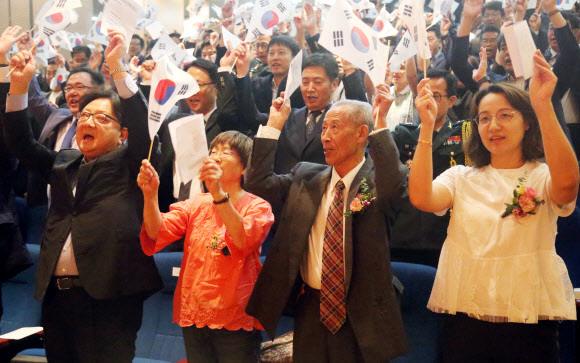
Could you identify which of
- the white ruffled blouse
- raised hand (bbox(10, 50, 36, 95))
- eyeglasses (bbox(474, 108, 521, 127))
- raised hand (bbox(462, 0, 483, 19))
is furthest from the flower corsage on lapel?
raised hand (bbox(462, 0, 483, 19))

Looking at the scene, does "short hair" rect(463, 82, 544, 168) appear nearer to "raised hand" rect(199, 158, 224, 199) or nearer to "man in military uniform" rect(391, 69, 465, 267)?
"man in military uniform" rect(391, 69, 465, 267)

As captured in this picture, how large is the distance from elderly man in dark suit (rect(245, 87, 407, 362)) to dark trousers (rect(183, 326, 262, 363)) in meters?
0.11

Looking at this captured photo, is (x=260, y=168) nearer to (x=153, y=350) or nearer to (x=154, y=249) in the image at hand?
(x=154, y=249)

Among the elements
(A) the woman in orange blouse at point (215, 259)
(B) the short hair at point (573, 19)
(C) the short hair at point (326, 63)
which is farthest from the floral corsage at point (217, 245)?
(B) the short hair at point (573, 19)

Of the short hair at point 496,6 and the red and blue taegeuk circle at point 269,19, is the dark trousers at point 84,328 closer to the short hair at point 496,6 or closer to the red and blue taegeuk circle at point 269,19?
the red and blue taegeuk circle at point 269,19

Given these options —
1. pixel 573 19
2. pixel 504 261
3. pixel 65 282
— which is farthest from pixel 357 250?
pixel 573 19

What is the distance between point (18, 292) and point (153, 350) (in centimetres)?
101

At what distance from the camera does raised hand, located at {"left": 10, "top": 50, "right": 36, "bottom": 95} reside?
8.29 ft

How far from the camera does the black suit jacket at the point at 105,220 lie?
2.25m

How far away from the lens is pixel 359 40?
240cm

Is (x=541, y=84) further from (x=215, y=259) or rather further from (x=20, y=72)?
(x=20, y=72)

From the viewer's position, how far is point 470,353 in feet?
5.88

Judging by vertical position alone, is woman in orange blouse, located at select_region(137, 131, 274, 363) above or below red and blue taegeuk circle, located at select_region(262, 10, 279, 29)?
below

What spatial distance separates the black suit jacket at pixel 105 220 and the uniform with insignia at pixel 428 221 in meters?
1.19
